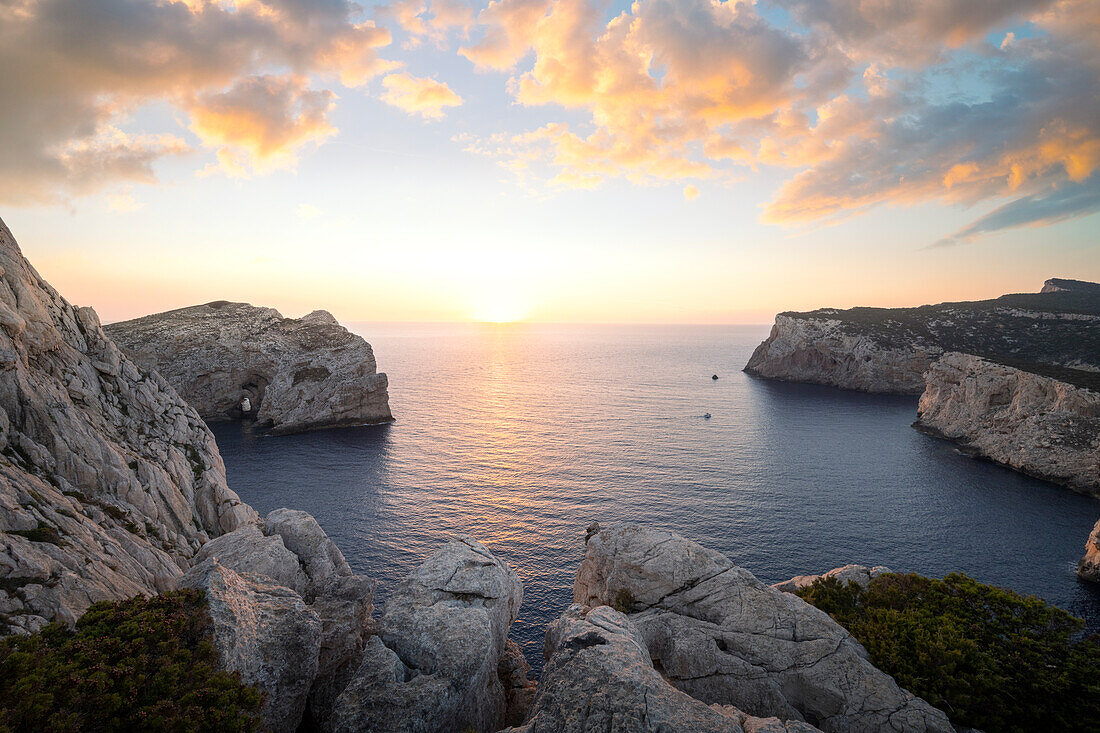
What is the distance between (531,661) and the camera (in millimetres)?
33781

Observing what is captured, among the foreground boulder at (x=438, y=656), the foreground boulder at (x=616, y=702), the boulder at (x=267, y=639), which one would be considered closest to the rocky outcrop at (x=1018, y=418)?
the foreground boulder at (x=616, y=702)

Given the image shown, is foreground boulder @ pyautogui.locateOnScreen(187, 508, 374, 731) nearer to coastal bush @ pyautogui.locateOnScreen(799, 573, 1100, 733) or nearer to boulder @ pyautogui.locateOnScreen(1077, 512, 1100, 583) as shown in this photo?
coastal bush @ pyautogui.locateOnScreen(799, 573, 1100, 733)

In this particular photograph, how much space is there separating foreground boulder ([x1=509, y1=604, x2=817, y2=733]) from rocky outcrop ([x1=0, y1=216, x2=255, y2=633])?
642 inches

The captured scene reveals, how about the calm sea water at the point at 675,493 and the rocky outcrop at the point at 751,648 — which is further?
the calm sea water at the point at 675,493

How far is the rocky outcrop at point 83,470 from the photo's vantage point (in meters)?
16.5

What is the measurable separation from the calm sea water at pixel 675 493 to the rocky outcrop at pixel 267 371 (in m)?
5.76

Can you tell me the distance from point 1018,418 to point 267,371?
146 m

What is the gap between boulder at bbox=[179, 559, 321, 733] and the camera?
15109mm

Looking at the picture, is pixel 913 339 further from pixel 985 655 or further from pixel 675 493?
pixel 985 655

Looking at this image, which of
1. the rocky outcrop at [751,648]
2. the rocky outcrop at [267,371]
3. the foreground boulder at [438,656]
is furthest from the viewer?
the rocky outcrop at [267,371]

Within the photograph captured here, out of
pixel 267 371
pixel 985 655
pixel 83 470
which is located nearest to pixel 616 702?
pixel 985 655

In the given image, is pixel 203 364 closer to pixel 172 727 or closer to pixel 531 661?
pixel 531 661

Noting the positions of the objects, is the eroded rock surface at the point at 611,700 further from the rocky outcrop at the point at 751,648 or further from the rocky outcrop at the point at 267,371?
the rocky outcrop at the point at 267,371

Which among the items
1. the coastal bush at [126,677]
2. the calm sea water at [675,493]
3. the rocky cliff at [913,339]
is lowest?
the calm sea water at [675,493]
